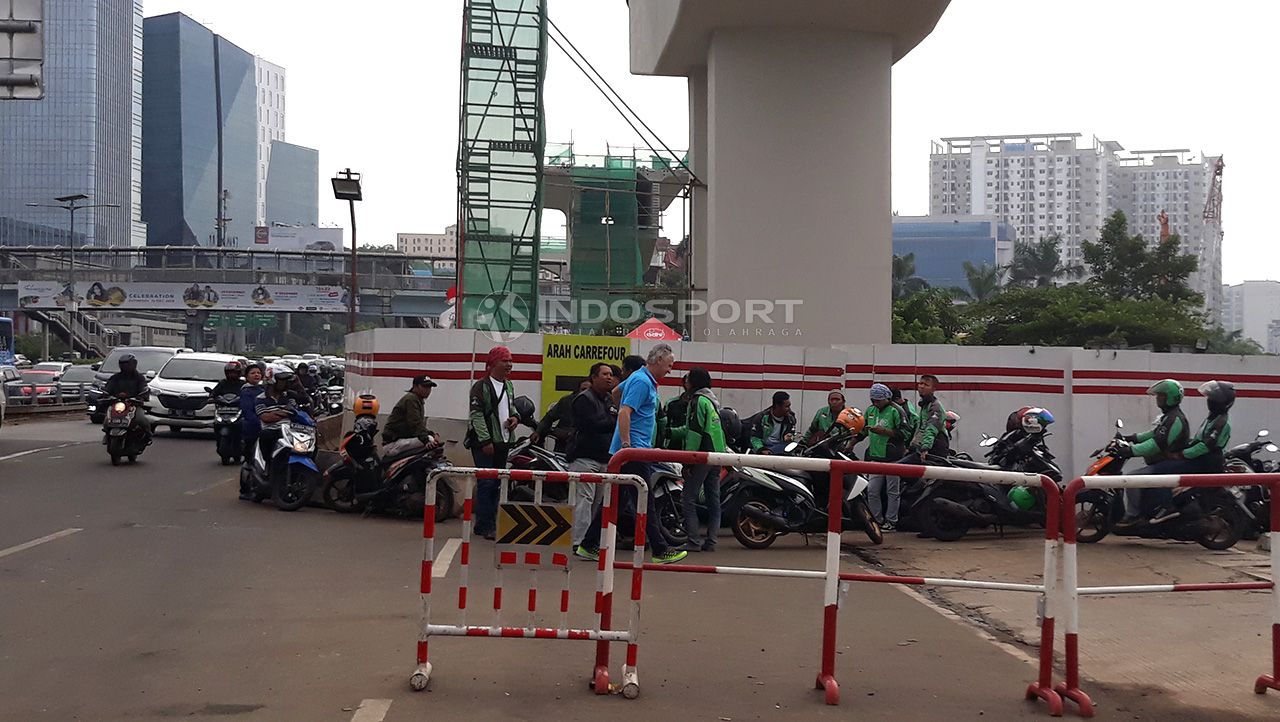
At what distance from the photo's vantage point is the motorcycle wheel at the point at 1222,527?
37.2 feet

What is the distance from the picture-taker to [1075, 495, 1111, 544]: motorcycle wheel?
11164mm

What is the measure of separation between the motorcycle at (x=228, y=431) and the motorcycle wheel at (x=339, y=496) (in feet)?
16.3

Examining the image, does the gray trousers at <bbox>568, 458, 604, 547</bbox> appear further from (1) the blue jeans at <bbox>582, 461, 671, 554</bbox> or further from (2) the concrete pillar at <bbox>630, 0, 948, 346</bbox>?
(2) the concrete pillar at <bbox>630, 0, 948, 346</bbox>

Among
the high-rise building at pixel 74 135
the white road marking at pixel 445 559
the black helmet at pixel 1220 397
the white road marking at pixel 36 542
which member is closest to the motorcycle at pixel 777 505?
the white road marking at pixel 445 559

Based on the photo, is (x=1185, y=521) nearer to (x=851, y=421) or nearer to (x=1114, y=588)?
(x=851, y=421)

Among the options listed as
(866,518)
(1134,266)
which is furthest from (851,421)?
(1134,266)

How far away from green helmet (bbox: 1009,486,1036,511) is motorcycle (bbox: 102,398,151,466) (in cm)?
1223

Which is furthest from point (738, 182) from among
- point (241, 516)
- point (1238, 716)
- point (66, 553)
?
point (1238, 716)

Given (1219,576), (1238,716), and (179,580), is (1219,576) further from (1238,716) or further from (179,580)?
(179,580)

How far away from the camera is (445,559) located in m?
9.67

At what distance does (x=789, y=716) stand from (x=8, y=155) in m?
171

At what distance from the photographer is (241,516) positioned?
12.6 meters

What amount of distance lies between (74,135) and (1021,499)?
15986 centimetres

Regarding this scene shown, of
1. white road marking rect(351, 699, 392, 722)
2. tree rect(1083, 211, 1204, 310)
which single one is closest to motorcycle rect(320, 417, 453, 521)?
white road marking rect(351, 699, 392, 722)
